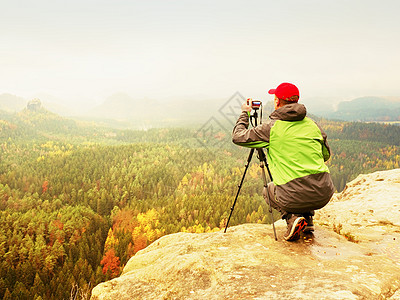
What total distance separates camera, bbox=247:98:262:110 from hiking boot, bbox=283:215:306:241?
11.3 feet

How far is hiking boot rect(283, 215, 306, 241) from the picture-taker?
6.44 meters

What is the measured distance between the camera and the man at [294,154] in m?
6.08

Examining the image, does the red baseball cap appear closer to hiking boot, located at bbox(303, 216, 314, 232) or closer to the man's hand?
the man's hand

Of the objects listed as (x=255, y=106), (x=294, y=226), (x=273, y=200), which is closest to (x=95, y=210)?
(x=273, y=200)

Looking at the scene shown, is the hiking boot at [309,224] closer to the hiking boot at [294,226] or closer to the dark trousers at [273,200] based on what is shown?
the dark trousers at [273,200]

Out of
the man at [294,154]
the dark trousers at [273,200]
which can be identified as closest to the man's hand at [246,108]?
the man at [294,154]

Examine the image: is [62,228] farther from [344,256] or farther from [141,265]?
[344,256]

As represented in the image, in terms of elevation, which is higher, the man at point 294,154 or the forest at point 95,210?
the man at point 294,154

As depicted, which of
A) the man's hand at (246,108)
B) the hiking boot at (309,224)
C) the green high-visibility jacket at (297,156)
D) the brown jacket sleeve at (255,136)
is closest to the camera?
the green high-visibility jacket at (297,156)

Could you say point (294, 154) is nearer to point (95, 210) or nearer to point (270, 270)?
point (270, 270)

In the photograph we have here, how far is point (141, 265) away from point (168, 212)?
93.4 m

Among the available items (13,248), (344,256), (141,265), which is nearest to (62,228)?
(13,248)

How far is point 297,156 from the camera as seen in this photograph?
6109mm

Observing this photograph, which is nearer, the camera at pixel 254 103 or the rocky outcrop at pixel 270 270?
the rocky outcrop at pixel 270 270
